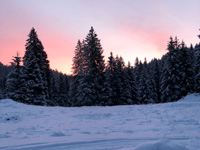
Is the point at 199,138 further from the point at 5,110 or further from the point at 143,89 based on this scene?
the point at 143,89

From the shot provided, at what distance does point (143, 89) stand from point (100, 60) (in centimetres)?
1703

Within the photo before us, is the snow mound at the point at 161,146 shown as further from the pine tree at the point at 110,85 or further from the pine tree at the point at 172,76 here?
the pine tree at the point at 172,76

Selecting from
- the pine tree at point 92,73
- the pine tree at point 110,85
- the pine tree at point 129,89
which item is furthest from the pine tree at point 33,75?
the pine tree at point 129,89

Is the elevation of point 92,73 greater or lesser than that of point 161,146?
greater

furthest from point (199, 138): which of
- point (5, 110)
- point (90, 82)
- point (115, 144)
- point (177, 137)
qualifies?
point (90, 82)

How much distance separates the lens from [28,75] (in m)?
24.6

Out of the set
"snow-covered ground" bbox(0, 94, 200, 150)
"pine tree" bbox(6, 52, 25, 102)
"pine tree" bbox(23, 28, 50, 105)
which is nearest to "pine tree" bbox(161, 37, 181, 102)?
"snow-covered ground" bbox(0, 94, 200, 150)

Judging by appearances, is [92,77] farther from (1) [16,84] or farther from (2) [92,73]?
(1) [16,84]

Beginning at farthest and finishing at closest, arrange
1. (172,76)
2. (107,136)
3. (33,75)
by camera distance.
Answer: (172,76)
(33,75)
(107,136)

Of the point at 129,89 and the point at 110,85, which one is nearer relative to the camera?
the point at 110,85

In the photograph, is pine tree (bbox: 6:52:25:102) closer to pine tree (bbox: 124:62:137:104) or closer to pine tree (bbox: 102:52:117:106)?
pine tree (bbox: 102:52:117:106)

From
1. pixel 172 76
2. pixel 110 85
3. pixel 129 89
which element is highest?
pixel 172 76

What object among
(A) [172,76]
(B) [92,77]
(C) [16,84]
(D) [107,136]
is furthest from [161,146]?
(A) [172,76]

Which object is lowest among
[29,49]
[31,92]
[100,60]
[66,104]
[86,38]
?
[66,104]
